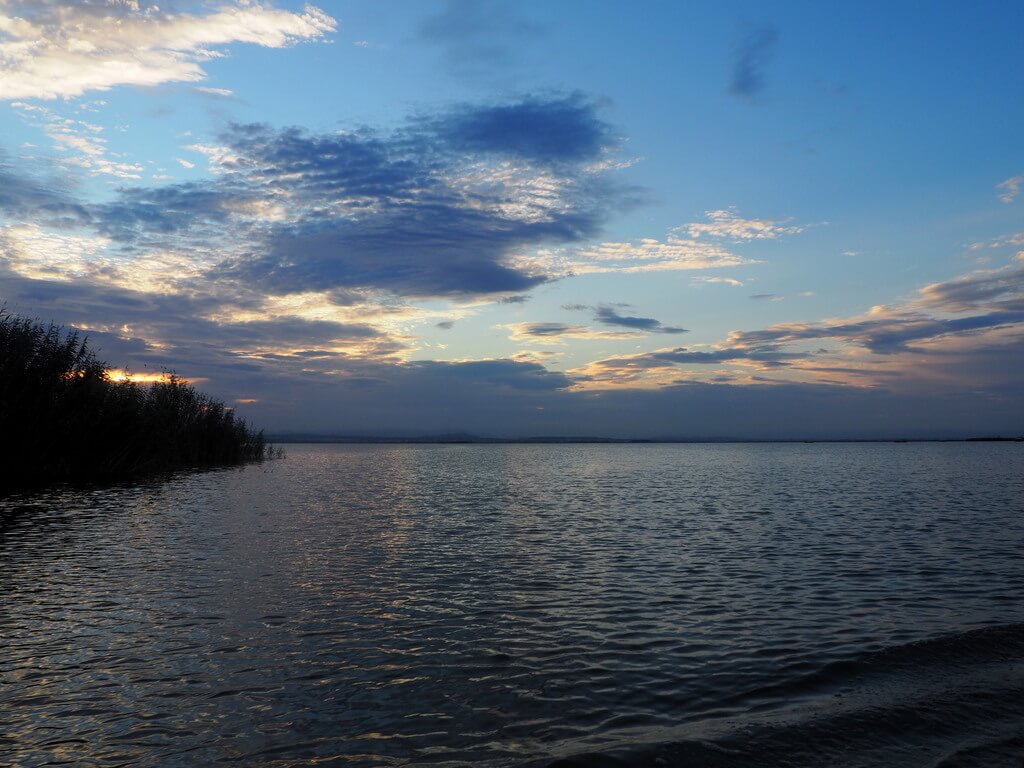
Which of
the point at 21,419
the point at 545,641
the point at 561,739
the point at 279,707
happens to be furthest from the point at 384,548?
the point at 21,419

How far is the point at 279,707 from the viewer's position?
10.1 metres

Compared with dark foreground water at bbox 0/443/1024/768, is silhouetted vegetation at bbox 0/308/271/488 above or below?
above

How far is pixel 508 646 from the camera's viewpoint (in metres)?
13.3

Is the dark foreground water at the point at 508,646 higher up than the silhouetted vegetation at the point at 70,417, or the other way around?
the silhouetted vegetation at the point at 70,417

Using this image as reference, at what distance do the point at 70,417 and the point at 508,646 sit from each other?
41495 millimetres

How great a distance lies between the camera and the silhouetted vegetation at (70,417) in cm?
3809

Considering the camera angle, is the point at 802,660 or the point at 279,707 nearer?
the point at 279,707

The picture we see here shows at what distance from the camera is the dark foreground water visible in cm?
895

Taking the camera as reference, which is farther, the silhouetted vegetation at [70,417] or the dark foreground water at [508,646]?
the silhouetted vegetation at [70,417]

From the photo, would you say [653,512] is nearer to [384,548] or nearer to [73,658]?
[384,548]

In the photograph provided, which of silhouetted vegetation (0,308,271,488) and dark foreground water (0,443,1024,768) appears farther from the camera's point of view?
silhouetted vegetation (0,308,271,488)

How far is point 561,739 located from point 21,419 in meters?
41.1

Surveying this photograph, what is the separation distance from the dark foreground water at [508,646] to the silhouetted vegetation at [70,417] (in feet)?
39.6

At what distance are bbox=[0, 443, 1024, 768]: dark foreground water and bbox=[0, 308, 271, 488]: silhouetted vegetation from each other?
12.1 meters
